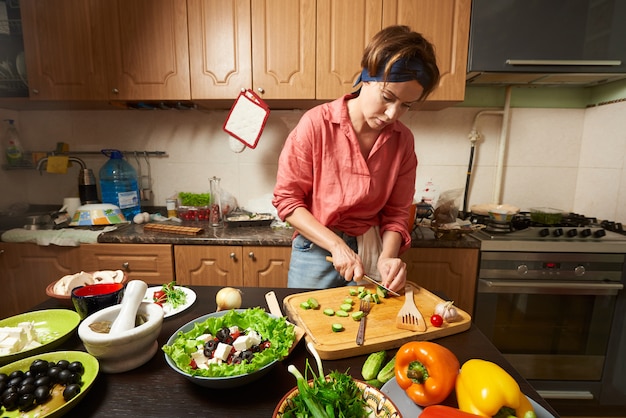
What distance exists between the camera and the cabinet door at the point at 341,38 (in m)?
1.68

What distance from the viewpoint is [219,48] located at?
174 centimetres

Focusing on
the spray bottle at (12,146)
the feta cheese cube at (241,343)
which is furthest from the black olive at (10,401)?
the spray bottle at (12,146)

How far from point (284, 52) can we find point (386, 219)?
102 cm

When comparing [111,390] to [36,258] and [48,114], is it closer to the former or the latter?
[36,258]

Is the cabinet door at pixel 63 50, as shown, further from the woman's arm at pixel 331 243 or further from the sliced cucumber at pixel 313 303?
the sliced cucumber at pixel 313 303

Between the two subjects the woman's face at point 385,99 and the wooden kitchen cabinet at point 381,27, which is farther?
the wooden kitchen cabinet at point 381,27

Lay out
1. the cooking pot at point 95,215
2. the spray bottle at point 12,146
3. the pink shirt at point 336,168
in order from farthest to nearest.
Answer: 1. the spray bottle at point 12,146
2. the cooking pot at point 95,215
3. the pink shirt at point 336,168

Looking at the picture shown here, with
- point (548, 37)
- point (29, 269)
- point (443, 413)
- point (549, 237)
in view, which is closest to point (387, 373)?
point (443, 413)

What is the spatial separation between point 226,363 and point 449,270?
4.43ft

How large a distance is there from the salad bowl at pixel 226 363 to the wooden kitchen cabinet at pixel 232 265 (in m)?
0.93

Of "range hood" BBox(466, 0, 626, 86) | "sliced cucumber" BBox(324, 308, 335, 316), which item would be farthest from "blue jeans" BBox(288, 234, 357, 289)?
"range hood" BBox(466, 0, 626, 86)

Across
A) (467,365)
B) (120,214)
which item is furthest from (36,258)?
(467,365)

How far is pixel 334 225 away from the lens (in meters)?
1.24

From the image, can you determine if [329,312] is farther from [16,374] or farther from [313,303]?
[16,374]
